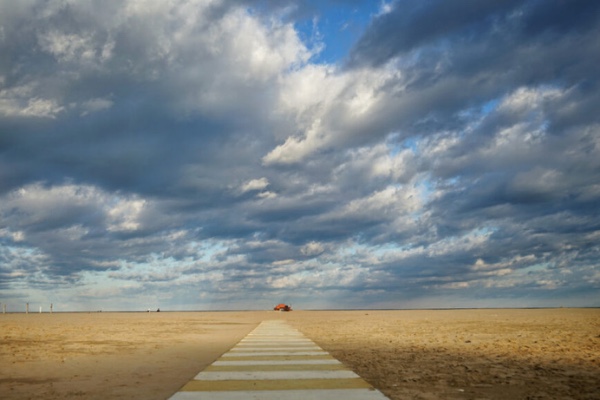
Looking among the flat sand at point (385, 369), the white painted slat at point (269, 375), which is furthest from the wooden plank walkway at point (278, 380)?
the flat sand at point (385, 369)

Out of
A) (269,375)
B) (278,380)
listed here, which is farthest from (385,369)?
(278,380)

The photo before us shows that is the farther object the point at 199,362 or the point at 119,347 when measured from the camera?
the point at 119,347

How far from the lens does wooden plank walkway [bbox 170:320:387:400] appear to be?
6887mm

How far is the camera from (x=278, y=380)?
26.6ft

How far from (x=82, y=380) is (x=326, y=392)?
16.9 ft

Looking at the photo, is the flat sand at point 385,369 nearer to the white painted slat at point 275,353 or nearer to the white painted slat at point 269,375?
the white painted slat at point 269,375

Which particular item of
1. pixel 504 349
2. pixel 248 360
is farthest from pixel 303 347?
pixel 504 349

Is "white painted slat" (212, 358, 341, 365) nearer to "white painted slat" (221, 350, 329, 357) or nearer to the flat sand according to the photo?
the flat sand

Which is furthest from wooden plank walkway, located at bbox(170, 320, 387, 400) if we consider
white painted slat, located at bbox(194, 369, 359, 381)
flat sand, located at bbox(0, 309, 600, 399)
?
flat sand, located at bbox(0, 309, 600, 399)

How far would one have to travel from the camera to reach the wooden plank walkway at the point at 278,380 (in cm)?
689

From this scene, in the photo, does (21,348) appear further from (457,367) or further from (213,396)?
(457,367)

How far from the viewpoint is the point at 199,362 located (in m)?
11.3

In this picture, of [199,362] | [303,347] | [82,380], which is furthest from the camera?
[303,347]

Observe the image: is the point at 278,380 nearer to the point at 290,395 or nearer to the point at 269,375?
the point at 269,375
